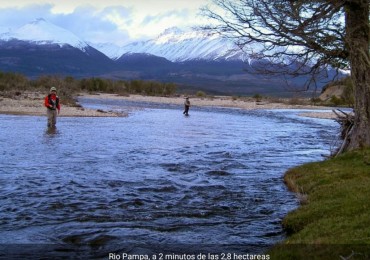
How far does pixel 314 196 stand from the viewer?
34.6ft

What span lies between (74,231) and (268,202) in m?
4.83

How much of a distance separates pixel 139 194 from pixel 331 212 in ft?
16.2

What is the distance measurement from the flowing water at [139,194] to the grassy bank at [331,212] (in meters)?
0.54

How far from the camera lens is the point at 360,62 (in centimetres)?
1380

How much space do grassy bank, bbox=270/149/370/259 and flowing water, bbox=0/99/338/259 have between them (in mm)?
541

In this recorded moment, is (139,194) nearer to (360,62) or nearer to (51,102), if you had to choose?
(360,62)

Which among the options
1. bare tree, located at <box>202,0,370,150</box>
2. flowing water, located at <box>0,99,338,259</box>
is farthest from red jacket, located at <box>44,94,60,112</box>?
bare tree, located at <box>202,0,370,150</box>

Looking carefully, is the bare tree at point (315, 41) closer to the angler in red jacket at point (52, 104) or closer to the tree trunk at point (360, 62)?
the tree trunk at point (360, 62)

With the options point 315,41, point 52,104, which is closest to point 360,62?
point 315,41

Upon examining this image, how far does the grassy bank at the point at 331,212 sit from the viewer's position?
6.62 meters

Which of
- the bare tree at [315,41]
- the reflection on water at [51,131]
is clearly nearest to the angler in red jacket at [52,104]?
the reflection on water at [51,131]

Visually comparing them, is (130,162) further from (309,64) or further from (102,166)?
(309,64)

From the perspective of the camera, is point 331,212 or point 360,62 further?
point 360,62

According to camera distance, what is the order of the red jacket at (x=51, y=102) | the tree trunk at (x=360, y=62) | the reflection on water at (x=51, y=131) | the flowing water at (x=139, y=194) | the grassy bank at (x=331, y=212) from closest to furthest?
the grassy bank at (x=331, y=212) < the flowing water at (x=139, y=194) < the tree trunk at (x=360, y=62) < the reflection on water at (x=51, y=131) < the red jacket at (x=51, y=102)
